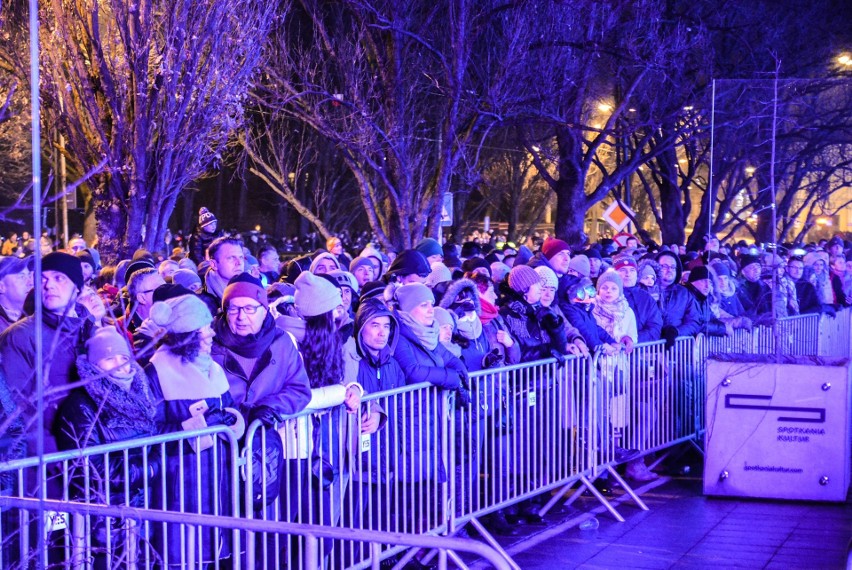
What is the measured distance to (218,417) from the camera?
5812 mm

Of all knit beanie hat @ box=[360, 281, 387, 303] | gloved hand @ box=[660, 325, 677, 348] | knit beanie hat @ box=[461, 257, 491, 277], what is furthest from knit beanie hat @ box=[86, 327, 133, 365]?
gloved hand @ box=[660, 325, 677, 348]

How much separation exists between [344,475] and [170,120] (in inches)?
380

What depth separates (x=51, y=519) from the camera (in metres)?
4.47

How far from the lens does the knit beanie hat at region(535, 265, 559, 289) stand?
395 inches

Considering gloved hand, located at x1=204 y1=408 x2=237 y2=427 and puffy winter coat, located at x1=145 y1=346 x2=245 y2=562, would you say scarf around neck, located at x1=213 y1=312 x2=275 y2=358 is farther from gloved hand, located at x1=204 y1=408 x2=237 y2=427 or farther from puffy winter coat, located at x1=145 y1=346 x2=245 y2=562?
gloved hand, located at x1=204 y1=408 x2=237 y2=427

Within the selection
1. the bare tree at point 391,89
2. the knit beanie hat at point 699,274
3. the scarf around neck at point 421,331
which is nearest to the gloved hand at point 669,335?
the knit beanie hat at point 699,274

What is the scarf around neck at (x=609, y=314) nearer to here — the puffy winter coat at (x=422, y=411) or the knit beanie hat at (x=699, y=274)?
the knit beanie hat at (x=699, y=274)

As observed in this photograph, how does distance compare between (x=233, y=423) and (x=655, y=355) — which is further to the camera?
(x=655, y=355)

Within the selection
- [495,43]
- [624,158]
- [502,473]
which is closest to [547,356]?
[502,473]

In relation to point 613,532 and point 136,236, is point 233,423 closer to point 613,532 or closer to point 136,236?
point 613,532

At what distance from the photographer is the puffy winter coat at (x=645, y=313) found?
446 inches

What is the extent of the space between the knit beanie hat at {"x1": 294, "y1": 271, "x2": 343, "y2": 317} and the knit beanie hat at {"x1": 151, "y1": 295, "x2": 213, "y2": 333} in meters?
0.99

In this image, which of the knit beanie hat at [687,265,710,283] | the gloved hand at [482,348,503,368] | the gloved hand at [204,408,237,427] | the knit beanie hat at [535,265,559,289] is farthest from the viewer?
the knit beanie hat at [687,265,710,283]

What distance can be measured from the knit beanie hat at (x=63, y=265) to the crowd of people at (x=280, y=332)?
0.01 m
